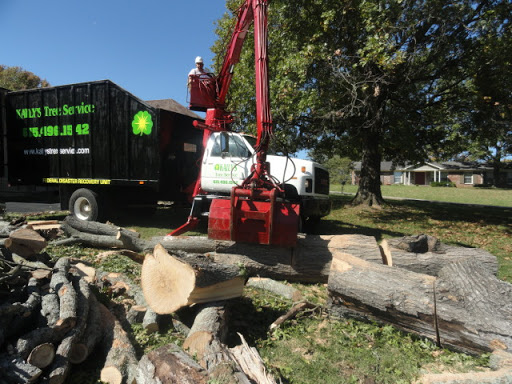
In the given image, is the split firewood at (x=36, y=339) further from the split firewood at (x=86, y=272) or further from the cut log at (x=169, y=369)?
the split firewood at (x=86, y=272)

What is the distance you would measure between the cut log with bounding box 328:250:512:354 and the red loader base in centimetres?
101

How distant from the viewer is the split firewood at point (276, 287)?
14.7ft

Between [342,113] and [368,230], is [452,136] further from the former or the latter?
[368,230]

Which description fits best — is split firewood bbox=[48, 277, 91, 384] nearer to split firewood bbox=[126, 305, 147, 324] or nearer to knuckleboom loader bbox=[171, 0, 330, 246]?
split firewood bbox=[126, 305, 147, 324]

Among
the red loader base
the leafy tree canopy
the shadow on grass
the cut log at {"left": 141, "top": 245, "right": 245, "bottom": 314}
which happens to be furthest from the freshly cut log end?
the leafy tree canopy

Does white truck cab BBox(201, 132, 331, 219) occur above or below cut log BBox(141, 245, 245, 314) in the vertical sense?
above

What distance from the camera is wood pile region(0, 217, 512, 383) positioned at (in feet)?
8.54

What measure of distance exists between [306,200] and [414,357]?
4512mm

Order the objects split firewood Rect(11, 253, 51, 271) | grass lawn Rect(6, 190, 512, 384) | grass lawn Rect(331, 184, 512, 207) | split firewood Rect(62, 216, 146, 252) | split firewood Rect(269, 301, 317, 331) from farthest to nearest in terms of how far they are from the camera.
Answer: grass lawn Rect(331, 184, 512, 207) → split firewood Rect(62, 216, 146, 252) → split firewood Rect(11, 253, 51, 271) → split firewood Rect(269, 301, 317, 331) → grass lawn Rect(6, 190, 512, 384)

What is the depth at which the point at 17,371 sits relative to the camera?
2.37 meters

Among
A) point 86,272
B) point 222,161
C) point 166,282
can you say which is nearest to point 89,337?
point 166,282

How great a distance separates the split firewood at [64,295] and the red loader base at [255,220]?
6.57 feet

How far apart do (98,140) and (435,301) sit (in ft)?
27.7

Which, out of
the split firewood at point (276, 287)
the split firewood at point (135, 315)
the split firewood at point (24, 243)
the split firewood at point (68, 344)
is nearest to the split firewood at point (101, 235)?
the split firewood at point (24, 243)
